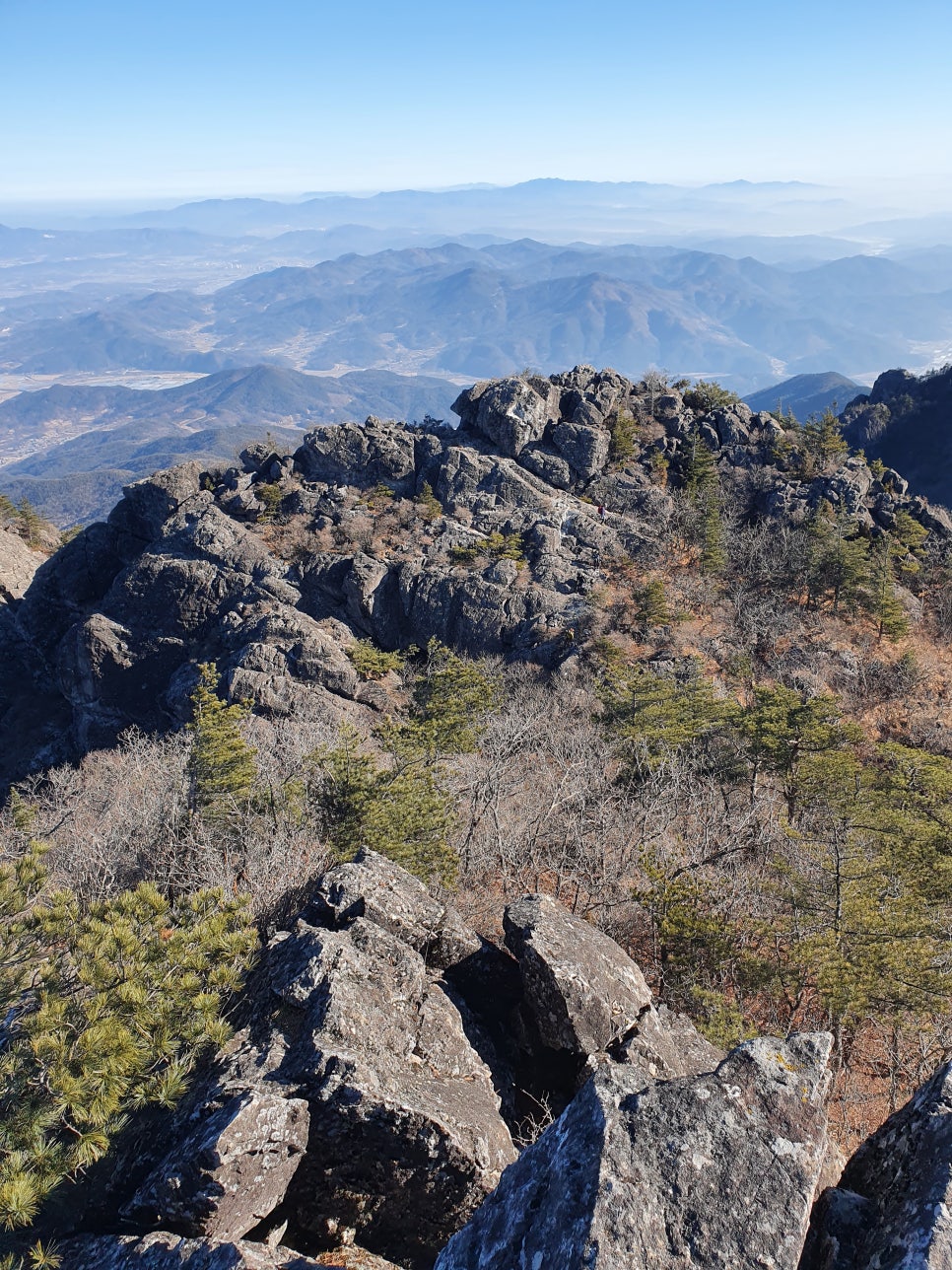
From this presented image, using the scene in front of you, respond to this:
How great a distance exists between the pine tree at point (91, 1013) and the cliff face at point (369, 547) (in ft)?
73.5

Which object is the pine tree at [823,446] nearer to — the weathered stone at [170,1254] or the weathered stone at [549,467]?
the weathered stone at [549,467]

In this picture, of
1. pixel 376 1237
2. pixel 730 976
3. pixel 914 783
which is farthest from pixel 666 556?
pixel 376 1237

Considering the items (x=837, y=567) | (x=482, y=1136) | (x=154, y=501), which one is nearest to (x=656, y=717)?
(x=482, y=1136)

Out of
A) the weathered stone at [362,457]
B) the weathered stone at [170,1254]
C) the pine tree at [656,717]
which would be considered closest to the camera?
the weathered stone at [170,1254]

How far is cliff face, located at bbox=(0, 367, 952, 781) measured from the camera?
36.6 metres

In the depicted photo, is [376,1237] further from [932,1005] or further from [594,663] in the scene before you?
[594,663]

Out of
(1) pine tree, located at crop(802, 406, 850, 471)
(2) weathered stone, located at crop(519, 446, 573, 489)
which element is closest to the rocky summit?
(2) weathered stone, located at crop(519, 446, 573, 489)

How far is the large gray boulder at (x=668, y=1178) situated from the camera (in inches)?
189

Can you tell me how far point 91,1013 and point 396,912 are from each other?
164 inches

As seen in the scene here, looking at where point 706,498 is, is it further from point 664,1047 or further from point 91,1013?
point 91,1013

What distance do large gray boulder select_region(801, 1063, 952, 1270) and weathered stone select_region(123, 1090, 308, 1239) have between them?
4450mm

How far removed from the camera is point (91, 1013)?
676cm

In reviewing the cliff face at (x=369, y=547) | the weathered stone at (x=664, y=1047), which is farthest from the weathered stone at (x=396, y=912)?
the cliff face at (x=369, y=547)

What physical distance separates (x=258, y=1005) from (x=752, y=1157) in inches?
213
